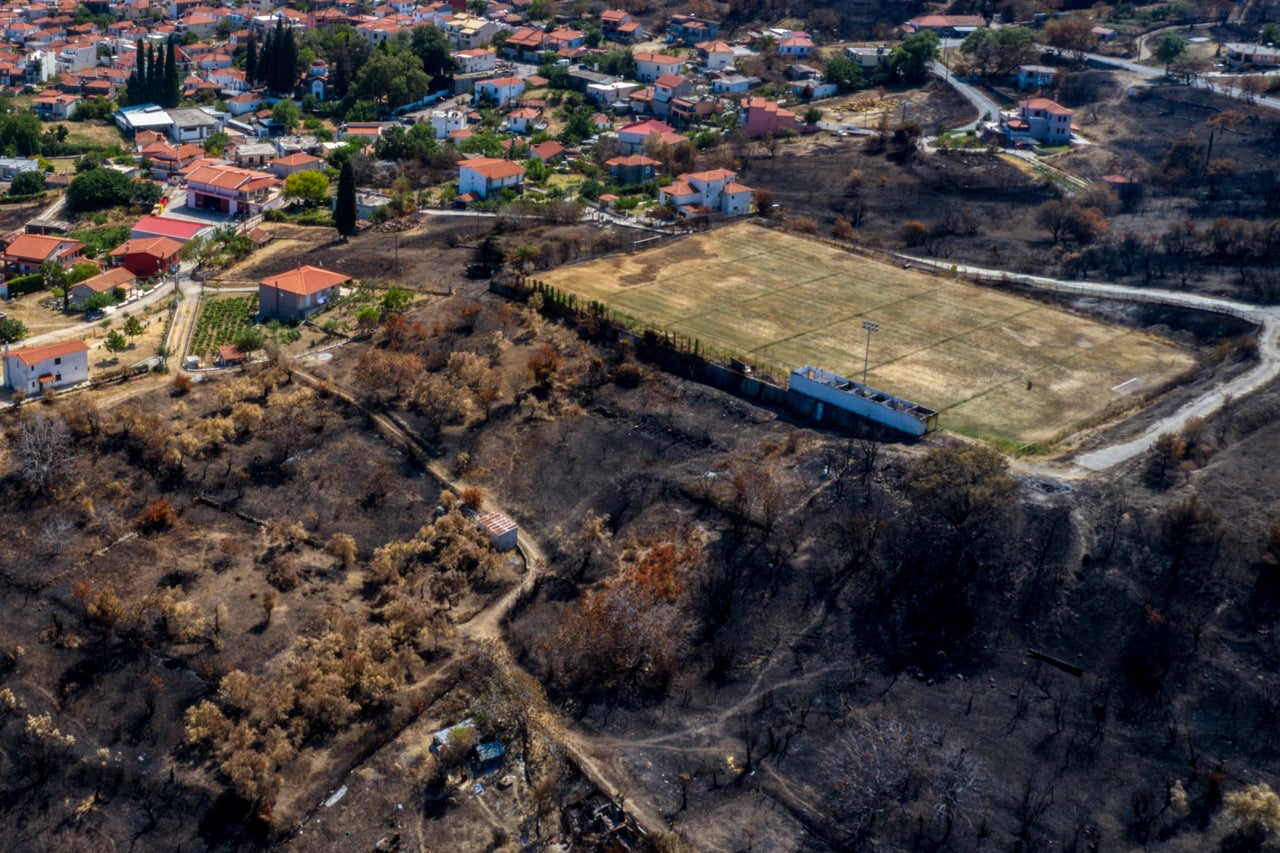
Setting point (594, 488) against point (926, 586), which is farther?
point (594, 488)

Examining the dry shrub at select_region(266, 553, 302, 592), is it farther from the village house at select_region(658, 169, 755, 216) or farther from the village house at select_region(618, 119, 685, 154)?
the village house at select_region(618, 119, 685, 154)

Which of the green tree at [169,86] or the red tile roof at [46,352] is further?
the green tree at [169,86]

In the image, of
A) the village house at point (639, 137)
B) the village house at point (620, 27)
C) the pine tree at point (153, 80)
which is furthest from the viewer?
the village house at point (620, 27)

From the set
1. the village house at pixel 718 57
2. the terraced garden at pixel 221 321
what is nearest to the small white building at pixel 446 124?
the village house at pixel 718 57

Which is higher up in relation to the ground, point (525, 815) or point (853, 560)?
point (853, 560)

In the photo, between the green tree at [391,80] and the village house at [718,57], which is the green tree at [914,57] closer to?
the village house at [718,57]

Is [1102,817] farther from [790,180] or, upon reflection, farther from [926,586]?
[790,180]

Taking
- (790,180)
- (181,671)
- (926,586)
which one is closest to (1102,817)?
(926,586)

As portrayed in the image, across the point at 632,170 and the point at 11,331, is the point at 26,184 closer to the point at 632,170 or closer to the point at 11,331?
the point at 11,331
